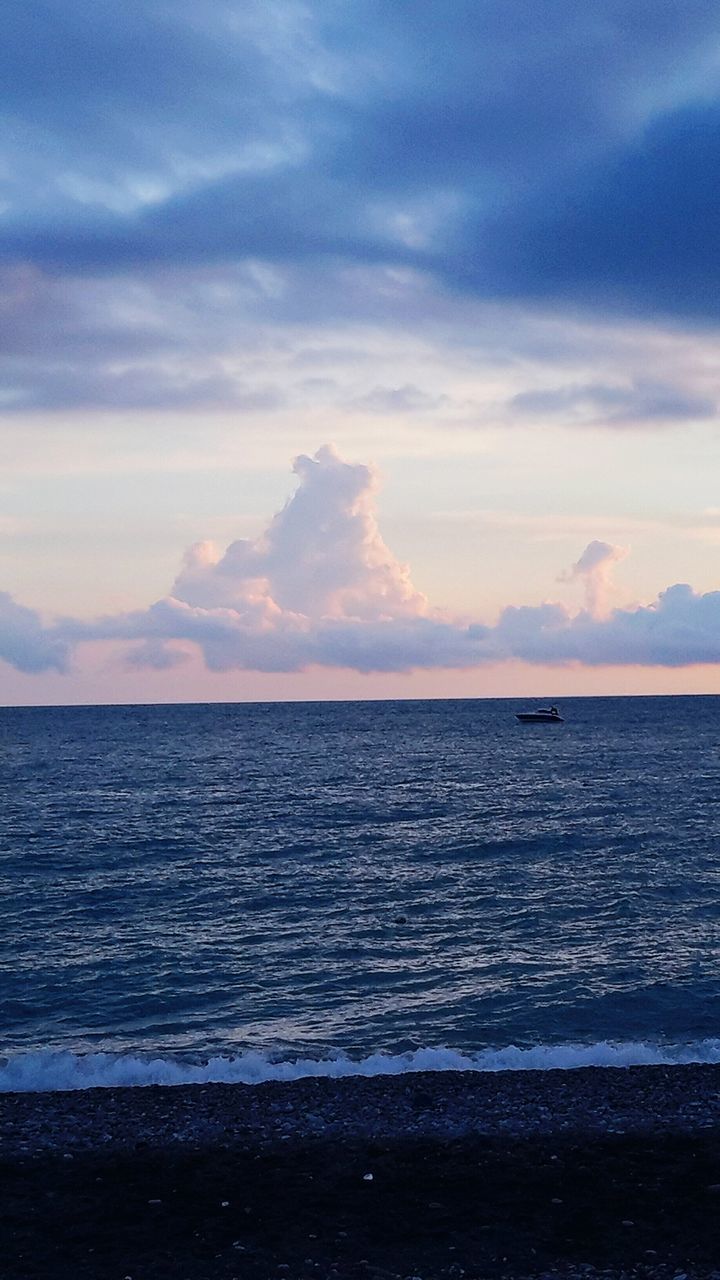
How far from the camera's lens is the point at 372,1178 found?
16.0 metres

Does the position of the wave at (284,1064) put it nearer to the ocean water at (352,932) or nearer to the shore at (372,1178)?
the ocean water at (352,932)

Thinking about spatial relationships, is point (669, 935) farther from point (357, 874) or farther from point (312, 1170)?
point (312, 1170)

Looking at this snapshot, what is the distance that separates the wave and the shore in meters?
1.29

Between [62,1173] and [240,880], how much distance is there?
29.6m

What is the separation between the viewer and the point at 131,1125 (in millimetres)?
18250

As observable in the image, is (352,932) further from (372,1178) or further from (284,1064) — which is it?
(372,1178)

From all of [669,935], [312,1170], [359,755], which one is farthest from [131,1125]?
[359,755]

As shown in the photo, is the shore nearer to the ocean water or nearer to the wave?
the wave

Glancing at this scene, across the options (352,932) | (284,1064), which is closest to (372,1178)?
(284,1064)

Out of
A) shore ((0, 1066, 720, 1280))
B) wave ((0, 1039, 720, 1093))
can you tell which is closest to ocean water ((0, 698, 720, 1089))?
wave ((0, 1039, 720, 1093))

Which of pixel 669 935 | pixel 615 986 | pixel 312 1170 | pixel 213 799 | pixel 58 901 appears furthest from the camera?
pixel 213 799

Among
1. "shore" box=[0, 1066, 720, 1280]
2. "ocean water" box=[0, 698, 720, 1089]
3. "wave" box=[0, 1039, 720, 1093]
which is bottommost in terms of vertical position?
"ocean water" box=[0, 698, 720, 1089]

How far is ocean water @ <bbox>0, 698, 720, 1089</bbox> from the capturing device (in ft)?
79.9

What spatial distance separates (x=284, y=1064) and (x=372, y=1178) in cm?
646
